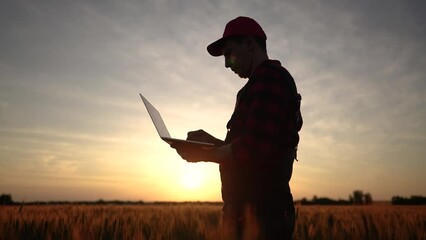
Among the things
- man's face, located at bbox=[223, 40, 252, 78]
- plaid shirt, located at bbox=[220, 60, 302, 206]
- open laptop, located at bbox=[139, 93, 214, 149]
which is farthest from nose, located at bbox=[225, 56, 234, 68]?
open laptop, located at bbox=[139, 93, 214, 149]

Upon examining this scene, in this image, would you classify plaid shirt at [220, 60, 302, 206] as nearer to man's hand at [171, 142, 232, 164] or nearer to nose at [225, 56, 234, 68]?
man's hand at [171, 142, 232, 164]

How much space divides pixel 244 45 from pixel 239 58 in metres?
0.09

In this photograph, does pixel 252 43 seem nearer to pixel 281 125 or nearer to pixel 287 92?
pixel 287 92

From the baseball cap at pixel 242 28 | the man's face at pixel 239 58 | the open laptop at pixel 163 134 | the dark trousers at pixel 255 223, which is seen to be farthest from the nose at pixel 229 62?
the dark trousers at pixel 255 223

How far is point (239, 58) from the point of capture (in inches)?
101

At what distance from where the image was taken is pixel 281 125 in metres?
2.28

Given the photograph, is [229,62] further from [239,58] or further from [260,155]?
[260,155]

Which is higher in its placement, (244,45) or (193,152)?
(244,45)

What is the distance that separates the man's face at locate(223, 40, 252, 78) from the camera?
2.56 m

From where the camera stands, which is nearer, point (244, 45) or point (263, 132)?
point (263, 132)

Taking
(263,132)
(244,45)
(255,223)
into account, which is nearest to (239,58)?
(244,45)

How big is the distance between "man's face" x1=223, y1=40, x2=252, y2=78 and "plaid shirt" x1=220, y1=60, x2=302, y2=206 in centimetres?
18

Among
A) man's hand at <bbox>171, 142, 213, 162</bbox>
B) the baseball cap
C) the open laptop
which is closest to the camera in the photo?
the open laptop

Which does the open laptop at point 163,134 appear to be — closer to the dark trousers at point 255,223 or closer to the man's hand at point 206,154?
the man's hand at point 206,154
